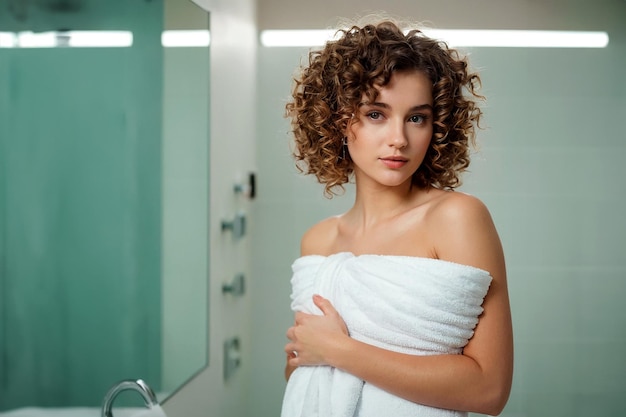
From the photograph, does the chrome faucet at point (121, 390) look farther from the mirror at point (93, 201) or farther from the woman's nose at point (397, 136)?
the woman's nose at point (397, 136)

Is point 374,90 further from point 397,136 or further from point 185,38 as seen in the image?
point 185,38

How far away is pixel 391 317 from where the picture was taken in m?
0.99

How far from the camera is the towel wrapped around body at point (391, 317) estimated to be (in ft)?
3.14

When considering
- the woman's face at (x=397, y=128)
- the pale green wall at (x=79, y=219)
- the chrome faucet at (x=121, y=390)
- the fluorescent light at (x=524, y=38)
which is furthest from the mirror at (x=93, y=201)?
the fluorescent light at (x=524, y=38)

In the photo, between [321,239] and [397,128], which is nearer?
[397,128]

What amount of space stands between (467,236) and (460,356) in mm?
168

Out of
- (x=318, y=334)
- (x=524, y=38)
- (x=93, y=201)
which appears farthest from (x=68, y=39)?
(x=524, y=38)

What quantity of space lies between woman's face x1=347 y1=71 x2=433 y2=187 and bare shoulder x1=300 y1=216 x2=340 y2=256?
0.22 m

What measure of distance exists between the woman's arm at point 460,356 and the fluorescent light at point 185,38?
84 centimetres

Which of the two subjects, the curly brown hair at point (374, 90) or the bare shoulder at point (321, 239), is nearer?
the curly brown hair at point (374, 90)

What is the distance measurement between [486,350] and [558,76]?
1.77 metres

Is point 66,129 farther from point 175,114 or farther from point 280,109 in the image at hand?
point 280,109

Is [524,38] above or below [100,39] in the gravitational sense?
above

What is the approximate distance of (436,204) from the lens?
3.45 feet
